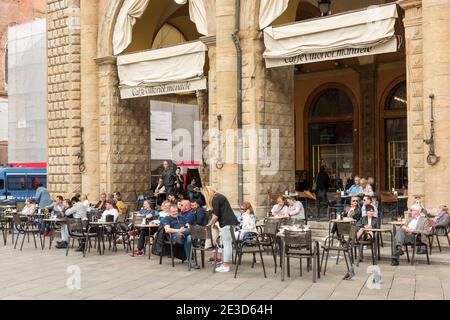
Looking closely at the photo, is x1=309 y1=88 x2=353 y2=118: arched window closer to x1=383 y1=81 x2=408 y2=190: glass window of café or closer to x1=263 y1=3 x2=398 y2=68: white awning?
x1=383 y1=81 x2=408 y2=190: glass window of café

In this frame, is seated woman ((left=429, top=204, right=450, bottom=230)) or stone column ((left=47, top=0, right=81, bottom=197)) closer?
seated woman ((left=429, top=204, right=450, bottom=230))

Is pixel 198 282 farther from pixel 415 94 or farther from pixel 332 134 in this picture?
pixel 332 134

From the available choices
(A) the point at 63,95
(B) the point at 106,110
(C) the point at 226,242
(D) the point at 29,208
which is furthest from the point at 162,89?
(C) the point at 226,242

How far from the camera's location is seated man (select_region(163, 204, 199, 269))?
12156 mm

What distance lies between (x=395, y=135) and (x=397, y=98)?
4.52 feet

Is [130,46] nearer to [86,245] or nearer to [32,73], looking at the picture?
[86,245]

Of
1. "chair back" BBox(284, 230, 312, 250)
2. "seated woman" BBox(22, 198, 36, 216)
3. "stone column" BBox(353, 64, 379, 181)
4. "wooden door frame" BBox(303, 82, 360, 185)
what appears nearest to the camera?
"chair back" BBox(284, 230, 312, 250)

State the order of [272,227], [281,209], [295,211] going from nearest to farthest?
[272,227] < [295,211] < [281,209]

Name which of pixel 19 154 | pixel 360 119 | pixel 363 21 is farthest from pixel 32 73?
pixel 363 21

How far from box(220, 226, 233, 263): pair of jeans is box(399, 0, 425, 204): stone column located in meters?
4.33

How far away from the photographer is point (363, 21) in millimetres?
14180

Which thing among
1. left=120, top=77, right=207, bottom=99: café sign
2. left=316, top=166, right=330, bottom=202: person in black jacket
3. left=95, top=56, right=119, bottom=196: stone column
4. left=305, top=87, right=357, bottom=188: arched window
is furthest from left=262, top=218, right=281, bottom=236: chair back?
left=305, top=87, right=357, bottom=188: arched window

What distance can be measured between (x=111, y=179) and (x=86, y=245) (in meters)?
6.43

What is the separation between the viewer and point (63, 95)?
21.0 m
